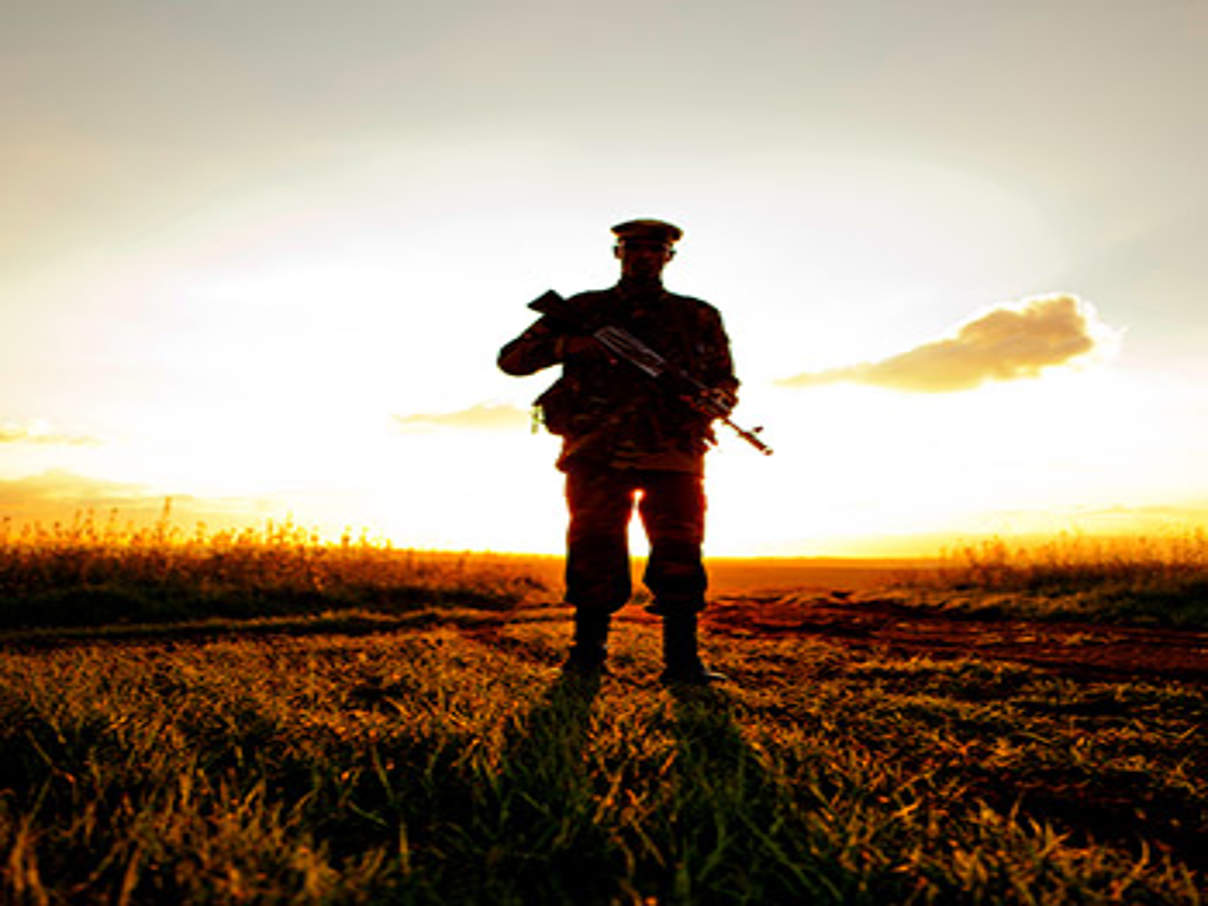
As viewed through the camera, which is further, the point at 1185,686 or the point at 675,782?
the point at 1185,686

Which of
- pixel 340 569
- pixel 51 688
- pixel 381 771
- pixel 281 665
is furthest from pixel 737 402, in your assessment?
pixel 340 569

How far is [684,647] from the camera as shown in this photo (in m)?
4.38

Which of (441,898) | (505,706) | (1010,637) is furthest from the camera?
(1010,637)

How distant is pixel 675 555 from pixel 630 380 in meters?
1.06

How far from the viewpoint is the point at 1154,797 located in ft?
7.23

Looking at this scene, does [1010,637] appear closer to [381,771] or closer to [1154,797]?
[1154,797]

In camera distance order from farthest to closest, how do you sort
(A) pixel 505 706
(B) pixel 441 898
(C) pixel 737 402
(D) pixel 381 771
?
(C) pixel 737 402 → (A) pixel 505 706 → (D) pixel 381 771 → (B) pixel 441 898

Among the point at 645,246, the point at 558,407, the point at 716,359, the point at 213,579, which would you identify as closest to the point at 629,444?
the point at 558,407

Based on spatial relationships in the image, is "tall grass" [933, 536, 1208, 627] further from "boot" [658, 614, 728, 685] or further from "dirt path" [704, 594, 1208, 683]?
"boot" [658, 614, 728, 685]

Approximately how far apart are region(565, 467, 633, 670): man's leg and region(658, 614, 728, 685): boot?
0.32 metres

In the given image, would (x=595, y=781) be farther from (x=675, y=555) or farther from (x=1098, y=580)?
(x=1098, y=580)

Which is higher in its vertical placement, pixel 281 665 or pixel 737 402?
pixel 737 402

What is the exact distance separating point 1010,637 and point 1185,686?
2.75 metres

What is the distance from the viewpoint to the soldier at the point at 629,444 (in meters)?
4.47
